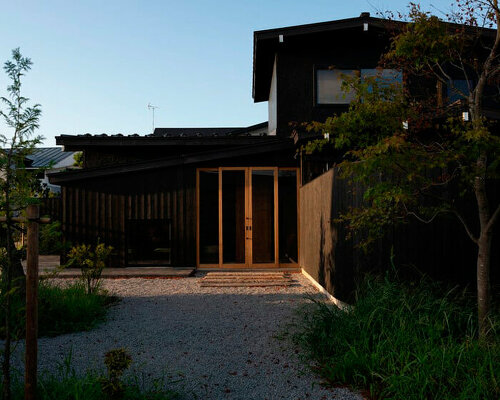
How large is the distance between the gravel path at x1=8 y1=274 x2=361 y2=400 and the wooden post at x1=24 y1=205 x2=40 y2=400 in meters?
0.94

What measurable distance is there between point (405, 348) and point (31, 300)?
298cm

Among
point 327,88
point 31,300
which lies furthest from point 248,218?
point 31,300

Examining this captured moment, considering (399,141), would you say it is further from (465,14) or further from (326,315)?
(326,315)

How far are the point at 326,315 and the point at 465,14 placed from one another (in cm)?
336

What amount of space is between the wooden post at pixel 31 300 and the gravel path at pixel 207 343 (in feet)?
3.09

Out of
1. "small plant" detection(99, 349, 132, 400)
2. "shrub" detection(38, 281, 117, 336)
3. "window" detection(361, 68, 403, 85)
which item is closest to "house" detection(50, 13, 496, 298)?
"window" detection(361, 68, 403, 85)

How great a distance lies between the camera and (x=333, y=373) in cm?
408

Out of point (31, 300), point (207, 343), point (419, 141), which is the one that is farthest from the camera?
point (207, 343)

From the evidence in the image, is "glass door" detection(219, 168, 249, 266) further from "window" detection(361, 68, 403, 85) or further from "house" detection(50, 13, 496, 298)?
"window" detection(361, 68, 403, 85)

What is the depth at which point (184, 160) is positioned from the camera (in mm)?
11156

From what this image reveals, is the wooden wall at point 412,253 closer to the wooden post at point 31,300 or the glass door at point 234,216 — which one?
the wooden post at point 31,300

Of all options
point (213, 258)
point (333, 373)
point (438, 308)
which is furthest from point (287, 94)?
point (333, 373)

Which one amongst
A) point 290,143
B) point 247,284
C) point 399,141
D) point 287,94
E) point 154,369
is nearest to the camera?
point 399,141

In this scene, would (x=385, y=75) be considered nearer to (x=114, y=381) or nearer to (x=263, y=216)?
(x=263, y=216)
